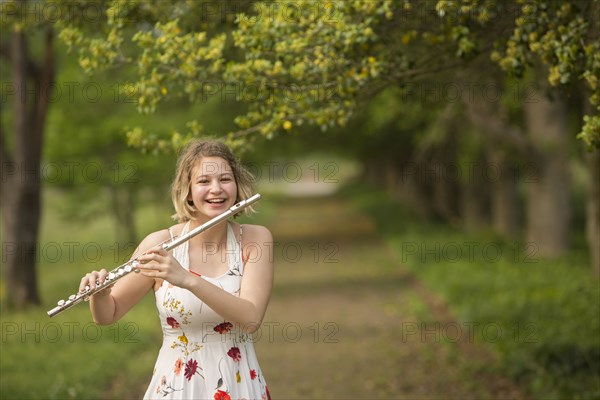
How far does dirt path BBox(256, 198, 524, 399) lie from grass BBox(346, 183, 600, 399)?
269 mm

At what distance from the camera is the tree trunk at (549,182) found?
1650 cm

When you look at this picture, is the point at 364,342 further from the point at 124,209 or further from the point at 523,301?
the point at 124,209

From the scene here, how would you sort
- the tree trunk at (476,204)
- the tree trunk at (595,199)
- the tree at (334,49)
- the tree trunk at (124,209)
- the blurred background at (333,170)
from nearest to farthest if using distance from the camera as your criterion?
the tree at (334,49), the blurred background at (333,170), the tree trunk at (595,199), the tree trunk at (476,204), the tree trunk at (124,209)

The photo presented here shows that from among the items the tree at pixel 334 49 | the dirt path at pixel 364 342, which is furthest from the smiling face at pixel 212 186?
the dirt path at pixel 364 342

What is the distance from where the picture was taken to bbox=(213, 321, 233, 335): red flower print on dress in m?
3.88

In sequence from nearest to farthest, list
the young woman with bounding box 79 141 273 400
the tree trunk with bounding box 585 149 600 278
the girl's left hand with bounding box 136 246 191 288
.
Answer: the girl's left hand with bounding box 136 246 191 288, the young woman with bounding box 79 141 273 400, the tree trunk with bounding box 585 149 600 278

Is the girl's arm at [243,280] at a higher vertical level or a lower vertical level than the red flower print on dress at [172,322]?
higher

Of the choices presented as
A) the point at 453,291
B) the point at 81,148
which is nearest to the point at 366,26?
the point at 453,291

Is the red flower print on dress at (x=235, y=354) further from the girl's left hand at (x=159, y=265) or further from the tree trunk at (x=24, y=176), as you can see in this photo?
the tree trunk at (x=24, y=176)

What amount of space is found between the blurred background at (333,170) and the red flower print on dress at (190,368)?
2538mm

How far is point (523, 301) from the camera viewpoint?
37.0ft

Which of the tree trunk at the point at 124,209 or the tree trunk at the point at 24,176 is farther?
the tree trunk at the point at 124,209

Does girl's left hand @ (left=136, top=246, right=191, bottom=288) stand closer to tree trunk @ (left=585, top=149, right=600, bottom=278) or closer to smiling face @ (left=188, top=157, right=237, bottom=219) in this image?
smiling face @ (left=188, top=157, right=237, bottom=219)

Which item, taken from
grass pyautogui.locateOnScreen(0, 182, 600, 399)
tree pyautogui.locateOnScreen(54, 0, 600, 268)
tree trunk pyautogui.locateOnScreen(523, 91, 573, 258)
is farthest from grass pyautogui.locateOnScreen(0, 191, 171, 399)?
tree trunk pyautogui.locateOnScreen(523, 91, 573, 258)
